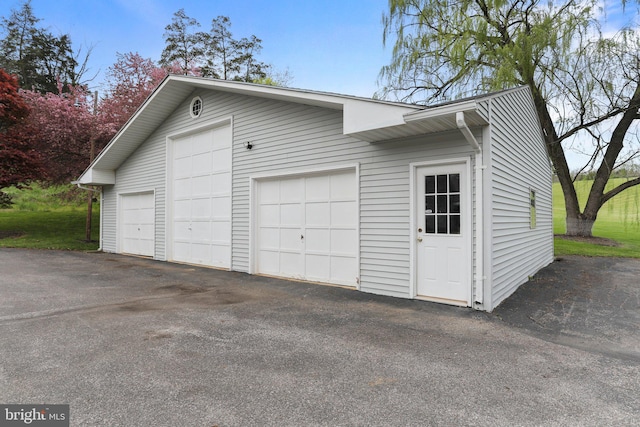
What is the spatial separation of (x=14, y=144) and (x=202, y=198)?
878cm

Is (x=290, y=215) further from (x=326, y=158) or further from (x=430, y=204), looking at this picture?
(x=430, y=204)

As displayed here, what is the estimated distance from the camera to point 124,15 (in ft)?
52.2

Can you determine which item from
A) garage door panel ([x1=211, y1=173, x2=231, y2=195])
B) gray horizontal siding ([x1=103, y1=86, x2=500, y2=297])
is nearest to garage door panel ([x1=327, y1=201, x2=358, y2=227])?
gray horizontal siding ([x1=103, y1=86, x2=500, y2=297])

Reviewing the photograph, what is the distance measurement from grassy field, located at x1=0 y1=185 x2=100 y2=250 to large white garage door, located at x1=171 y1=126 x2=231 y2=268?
5.58 metres

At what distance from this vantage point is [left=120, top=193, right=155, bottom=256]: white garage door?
10531 millimetres

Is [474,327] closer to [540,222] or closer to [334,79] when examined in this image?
[540,222]

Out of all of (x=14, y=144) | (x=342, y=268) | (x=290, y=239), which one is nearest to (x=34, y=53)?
(x=14, y=144)

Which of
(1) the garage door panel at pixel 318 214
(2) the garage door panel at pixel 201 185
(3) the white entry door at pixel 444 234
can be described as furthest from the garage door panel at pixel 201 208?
(3) the white entry door at pixel 444 234

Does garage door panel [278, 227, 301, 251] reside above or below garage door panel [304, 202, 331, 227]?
below

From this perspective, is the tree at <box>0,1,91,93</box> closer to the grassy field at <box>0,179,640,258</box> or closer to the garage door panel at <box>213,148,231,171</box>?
the grassy field at <box>0,179,640,258</box>

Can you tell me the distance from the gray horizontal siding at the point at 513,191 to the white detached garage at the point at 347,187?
0.04 m

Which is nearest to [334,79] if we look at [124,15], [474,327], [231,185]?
[124,15]

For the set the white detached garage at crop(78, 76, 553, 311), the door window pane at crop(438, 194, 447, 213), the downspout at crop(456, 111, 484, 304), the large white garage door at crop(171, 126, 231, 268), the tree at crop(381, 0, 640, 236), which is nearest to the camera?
the downspout at crop(456, 111, 484, 304)

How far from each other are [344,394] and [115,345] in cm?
235
